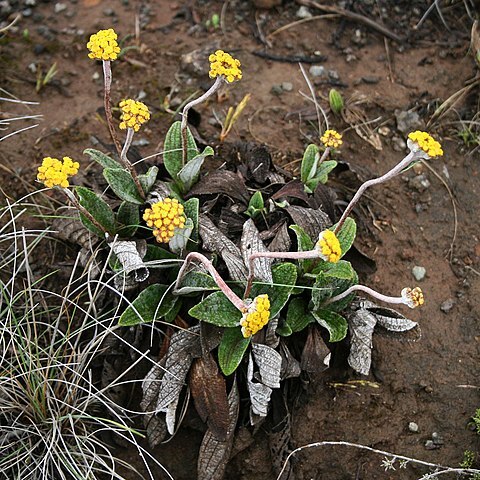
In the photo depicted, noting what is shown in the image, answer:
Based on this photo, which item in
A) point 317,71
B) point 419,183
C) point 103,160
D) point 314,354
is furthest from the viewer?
point 317,71

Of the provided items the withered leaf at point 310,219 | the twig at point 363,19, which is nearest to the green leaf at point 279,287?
the withered leaf at point 310,219

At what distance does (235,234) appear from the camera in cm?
243

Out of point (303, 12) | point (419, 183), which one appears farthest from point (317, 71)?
point (419, 183)

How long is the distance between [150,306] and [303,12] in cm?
198

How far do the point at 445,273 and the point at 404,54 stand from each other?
126 centimetres

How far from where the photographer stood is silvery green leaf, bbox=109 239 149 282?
7.02 ft

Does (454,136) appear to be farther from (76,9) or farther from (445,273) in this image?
(76,9)

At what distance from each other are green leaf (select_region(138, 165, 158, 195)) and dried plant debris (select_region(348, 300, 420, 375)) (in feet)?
2.87

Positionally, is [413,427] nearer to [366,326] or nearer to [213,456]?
[366,326]

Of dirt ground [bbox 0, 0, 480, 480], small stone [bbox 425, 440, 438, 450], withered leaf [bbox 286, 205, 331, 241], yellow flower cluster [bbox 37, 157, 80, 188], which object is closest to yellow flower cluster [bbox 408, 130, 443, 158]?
withered leaf [bbox 286, 205, 331, 241]

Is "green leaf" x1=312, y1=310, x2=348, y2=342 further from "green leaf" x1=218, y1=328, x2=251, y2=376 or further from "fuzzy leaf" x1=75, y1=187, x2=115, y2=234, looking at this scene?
"fuzzy leaf" x1=75, y1=187, x2=115, y2=234

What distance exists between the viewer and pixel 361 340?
2285 mm

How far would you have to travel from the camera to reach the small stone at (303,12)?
339 centimetres

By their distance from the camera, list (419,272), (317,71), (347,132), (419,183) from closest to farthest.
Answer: (419,272)
(419,183)
(347,132)
(317,71)
